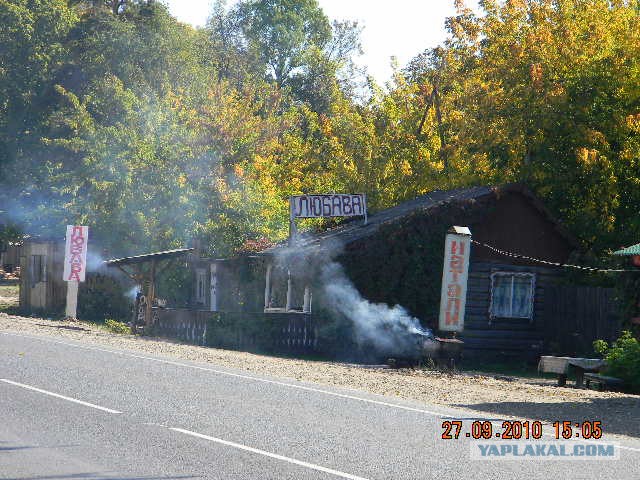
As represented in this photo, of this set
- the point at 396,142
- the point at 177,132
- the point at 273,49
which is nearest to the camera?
the point at 396,142

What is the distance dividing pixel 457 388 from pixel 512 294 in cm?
1121

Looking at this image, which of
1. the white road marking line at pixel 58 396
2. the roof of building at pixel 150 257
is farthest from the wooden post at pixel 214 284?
the white road marking line at pixel 58 396

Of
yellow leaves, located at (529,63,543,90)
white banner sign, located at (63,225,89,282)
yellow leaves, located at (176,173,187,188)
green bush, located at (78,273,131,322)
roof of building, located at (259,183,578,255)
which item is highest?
yellow leaves, located at (529,63,543,90)

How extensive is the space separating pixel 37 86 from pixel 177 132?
62.5 feet

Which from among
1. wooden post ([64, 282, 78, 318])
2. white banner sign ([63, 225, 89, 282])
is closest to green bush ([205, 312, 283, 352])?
white banner sign ([63, 225, 89, 282])

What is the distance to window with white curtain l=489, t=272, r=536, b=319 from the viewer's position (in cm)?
3105

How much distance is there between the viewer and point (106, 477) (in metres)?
9.46

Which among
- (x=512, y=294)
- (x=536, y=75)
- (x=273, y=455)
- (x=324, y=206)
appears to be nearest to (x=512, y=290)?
(x=512, y=294)

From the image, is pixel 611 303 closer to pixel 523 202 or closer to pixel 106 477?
pixel 523 202

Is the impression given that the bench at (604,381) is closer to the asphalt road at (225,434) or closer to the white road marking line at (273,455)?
the asphalt road at (225,434)

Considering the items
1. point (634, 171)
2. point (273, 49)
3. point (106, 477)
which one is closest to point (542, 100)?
point (634, 171)

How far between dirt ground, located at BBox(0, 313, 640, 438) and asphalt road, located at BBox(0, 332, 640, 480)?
143 centimetres

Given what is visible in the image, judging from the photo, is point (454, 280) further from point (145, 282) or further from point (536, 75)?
point (145, 282)

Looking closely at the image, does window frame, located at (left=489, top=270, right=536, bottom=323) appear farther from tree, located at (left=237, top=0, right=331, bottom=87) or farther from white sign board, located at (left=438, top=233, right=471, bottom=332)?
tree, located at (left=237, top=0, right=331, bottom=87)
